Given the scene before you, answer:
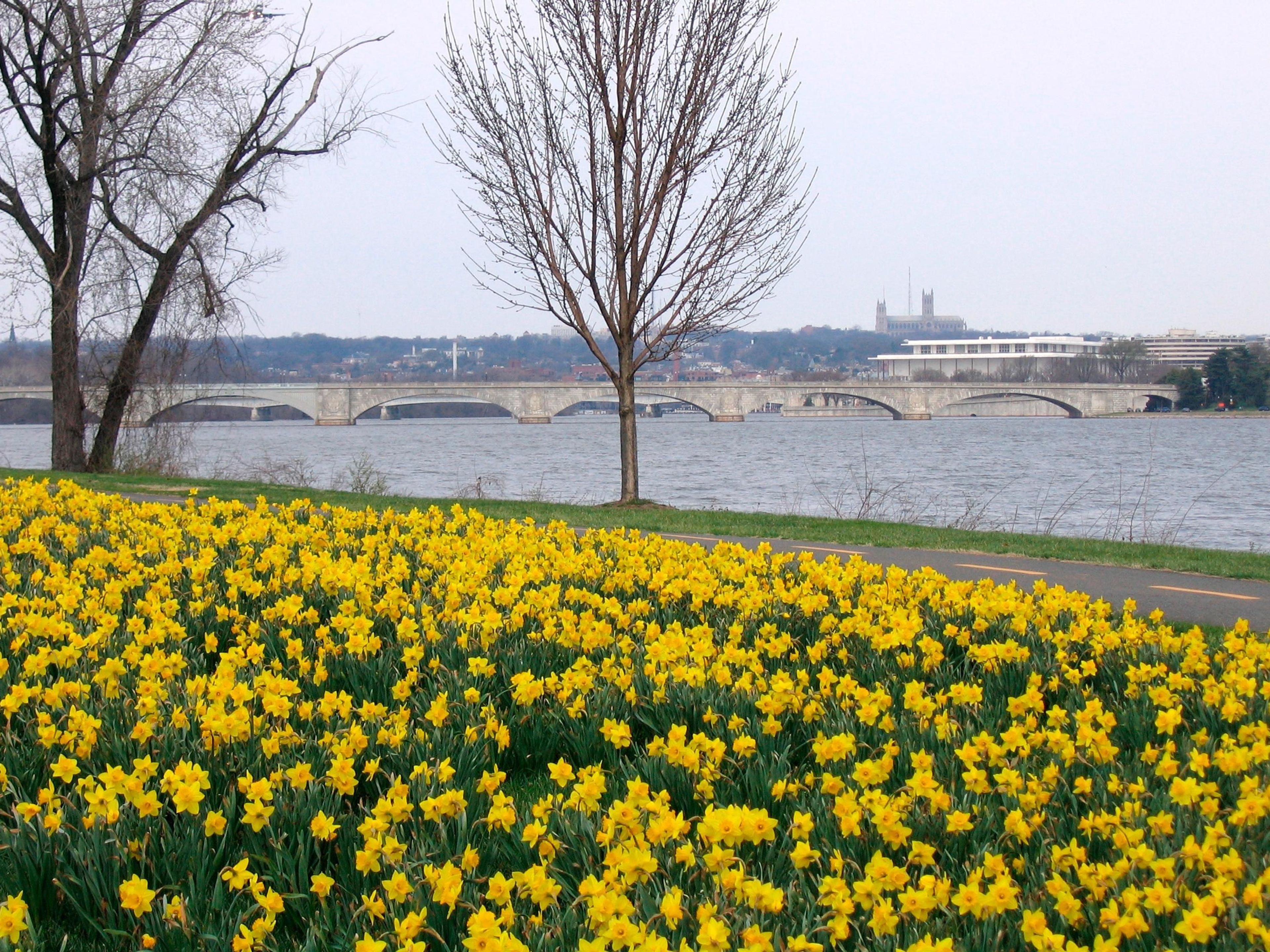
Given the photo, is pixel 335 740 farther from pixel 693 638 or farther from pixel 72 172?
pixel 72 172

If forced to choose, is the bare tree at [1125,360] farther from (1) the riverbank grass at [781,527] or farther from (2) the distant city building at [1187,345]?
(1) the riverbank grass at [781,527]

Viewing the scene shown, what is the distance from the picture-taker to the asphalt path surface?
773 cm

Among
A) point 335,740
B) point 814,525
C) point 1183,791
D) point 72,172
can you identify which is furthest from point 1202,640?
point 72,172

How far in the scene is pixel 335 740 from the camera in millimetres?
3900

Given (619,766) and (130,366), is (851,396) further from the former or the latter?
(619,766)

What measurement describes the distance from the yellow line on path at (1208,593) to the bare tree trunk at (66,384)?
17280 mm

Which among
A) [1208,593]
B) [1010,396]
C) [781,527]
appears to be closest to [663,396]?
[1010,396]

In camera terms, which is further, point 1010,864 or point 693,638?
point 693,638

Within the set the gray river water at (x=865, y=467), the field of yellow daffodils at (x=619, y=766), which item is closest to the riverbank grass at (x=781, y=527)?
the gray river water at (x=865, y=467)

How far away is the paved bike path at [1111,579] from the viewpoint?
7.75m

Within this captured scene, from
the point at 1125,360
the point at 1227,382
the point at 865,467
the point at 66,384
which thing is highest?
the point at 1125,360

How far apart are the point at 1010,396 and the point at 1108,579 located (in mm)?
92042

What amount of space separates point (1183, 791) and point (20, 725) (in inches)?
157

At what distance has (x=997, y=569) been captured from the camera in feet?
31.9
